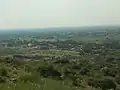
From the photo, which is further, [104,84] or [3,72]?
[104,84]

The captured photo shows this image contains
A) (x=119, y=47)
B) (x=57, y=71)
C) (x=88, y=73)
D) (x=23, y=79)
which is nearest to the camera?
(x=23, y=79)

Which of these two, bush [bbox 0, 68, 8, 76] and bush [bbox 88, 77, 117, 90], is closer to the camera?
bush [bbox 0, 68, 8, 76]

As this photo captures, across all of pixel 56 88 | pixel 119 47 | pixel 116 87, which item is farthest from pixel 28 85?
pixel 119 47

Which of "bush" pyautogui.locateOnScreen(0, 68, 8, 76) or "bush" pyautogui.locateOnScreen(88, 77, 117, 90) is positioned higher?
"bush" pyautogui.locateOnScreen(0, 68, 8, 76)

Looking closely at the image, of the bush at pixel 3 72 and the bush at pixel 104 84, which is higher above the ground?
the bush at pixel 3 72

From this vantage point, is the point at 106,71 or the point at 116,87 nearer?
the point at 116,87

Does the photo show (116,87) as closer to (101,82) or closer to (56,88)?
(101,82)

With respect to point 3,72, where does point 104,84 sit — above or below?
below

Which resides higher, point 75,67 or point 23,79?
point 23,79

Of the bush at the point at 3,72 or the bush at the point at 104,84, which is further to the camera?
the bush at the point at 104,84

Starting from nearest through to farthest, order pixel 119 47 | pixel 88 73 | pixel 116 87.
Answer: pixel 116 87
pixel 88 73
pixel 119 47

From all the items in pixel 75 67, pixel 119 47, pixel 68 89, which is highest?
pixel 68 89
